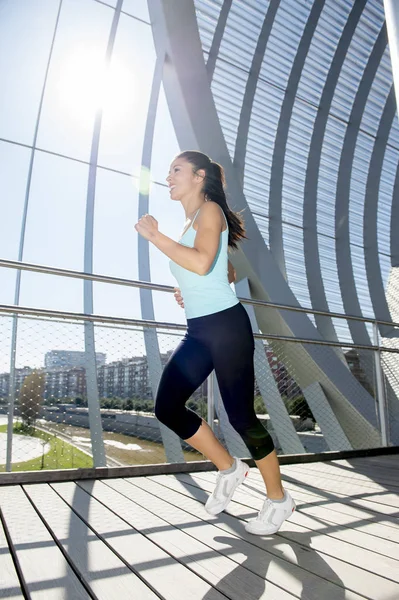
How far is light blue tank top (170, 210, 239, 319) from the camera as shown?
6.42 ft

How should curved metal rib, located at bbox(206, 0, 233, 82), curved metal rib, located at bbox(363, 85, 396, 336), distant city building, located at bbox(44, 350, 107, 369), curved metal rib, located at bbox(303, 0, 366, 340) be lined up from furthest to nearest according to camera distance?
curved metal rib, located at bbox(363, 85, 396, 336) < curved metal rib, located at bbox(303, 0, 366, 340) < curved metal rib, located at bbox(206, 0, 233, 82) < distant city building, located at bbox(44, 350, 107, 369)

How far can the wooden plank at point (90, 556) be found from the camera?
1289 mm

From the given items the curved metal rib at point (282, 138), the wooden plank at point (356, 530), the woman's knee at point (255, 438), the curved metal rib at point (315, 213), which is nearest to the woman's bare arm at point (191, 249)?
the woman's knee at point (255, 438)

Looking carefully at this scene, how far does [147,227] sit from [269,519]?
1.26 m

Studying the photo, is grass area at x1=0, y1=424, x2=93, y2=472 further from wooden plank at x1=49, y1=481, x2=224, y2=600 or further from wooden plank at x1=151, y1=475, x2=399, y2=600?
wooden plank at x1=151, y1=475, x2=399, y2=600

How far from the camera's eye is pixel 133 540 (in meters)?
1.73

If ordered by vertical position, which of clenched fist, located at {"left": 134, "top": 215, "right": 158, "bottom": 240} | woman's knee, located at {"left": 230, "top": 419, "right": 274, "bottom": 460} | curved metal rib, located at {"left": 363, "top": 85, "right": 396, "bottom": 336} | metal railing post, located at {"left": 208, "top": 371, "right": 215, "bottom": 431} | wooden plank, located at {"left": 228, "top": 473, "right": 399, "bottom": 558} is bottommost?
wooden plank, located at {"left": 228, "top": 473, "right": 399, "bottom": 558}

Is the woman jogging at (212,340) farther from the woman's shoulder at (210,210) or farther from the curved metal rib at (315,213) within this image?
the curved metal rib at (315,213)

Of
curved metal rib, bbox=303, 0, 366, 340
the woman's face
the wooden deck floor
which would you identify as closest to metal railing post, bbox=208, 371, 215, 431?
the wooden deck floor

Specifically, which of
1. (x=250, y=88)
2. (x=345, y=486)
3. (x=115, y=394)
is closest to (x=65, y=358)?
(x=115, y=394)

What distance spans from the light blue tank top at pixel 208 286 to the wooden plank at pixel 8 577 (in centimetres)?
109

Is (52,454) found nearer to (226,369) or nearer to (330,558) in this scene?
(226,369)

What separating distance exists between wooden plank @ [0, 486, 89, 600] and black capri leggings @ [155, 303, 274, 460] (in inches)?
26.9

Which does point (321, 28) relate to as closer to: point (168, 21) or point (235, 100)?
point (235, 100)
